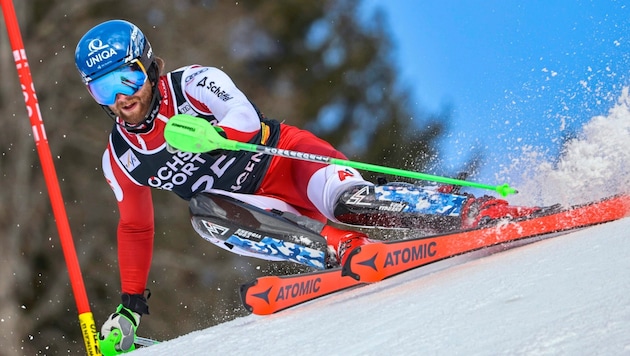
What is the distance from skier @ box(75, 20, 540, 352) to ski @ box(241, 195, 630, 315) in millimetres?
104

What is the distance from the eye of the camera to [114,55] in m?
3.39

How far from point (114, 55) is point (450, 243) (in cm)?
142

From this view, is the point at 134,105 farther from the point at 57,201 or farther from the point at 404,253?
the point at 404,253

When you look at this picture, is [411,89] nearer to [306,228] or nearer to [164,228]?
[164,228]

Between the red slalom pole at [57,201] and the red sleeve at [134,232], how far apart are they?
0.61 feet

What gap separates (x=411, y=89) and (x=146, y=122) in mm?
12715

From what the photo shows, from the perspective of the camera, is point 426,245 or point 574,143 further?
point 574,143

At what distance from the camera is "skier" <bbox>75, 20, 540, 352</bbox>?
3387 millimetres

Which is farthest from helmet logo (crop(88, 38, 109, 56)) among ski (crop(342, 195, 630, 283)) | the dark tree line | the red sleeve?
the dark tree line

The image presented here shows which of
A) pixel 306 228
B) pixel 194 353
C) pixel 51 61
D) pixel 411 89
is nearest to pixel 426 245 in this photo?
pixel 306 228

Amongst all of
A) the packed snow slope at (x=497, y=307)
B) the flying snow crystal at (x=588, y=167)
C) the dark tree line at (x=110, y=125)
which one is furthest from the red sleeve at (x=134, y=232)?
the dark tree line at (x=110, y=125)

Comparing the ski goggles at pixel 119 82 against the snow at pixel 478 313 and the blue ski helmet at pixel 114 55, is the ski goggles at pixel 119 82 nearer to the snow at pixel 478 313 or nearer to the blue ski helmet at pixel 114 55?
the blue ski helmet at pixel 114 55

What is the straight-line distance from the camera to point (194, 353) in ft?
8.88

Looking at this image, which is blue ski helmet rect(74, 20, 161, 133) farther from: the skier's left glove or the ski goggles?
the skier's left glove
